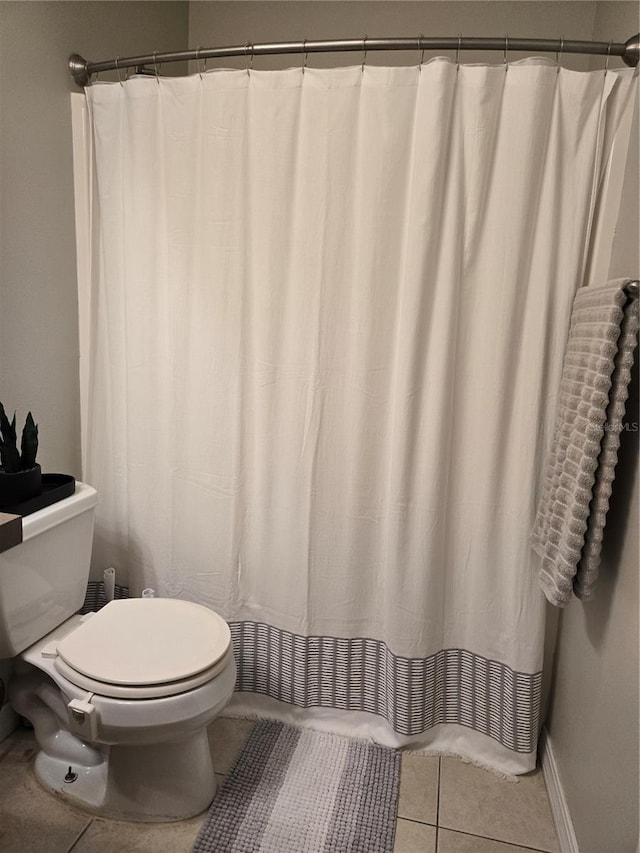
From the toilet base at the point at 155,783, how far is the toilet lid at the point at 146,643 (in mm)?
223

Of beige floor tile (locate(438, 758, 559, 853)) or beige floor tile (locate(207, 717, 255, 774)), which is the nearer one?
beige floor tile (locate(438, 758, 559, 853))

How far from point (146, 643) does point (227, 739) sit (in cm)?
55

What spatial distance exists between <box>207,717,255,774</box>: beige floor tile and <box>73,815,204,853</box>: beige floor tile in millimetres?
189

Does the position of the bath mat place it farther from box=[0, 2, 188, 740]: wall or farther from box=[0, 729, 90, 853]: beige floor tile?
box=[0, 2, 188, 740]: wall

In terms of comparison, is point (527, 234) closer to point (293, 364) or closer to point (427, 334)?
point (427, 334)

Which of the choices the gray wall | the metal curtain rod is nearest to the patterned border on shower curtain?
the gray wall

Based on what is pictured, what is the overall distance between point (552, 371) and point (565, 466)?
308mm

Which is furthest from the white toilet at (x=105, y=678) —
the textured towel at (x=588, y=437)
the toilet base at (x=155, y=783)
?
the textured towel at (x=588, y=437)

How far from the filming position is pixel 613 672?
1248mm

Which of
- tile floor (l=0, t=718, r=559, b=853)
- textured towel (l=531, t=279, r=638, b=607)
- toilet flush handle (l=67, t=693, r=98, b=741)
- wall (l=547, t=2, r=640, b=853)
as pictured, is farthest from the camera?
tile floor (l=0, t=718, r=559, b=853)

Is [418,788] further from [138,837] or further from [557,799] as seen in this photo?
[138,837]

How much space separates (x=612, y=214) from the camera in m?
1.50

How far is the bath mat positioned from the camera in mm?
1471

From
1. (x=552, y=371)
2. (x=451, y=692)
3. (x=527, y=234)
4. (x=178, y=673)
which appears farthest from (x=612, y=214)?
(x=178, y=673)
